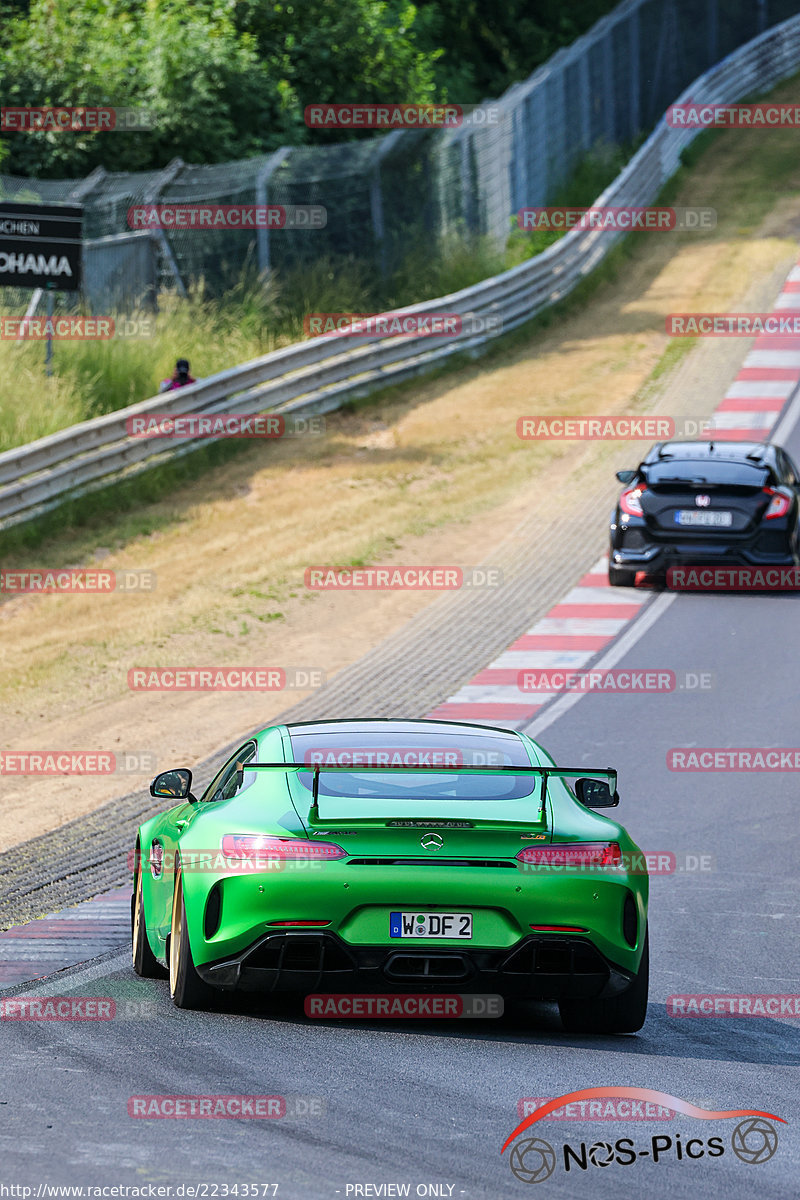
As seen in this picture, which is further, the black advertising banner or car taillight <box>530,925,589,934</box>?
the black advertising banner

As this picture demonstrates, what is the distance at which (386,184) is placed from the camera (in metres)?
32.2

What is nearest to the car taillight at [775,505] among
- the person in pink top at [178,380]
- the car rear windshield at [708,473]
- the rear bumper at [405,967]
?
the car rear windshield at [708,473]

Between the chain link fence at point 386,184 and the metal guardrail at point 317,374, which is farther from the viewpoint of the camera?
the chain link fence at point 386,184

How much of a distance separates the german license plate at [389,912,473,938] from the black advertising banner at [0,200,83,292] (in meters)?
17.9

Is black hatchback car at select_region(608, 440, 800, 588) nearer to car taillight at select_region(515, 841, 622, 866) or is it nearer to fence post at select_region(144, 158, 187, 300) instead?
fence post at select_region(144, 158, 187, 300)

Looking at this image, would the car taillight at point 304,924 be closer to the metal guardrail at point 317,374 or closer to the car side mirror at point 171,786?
the car side mirror at point 171,786

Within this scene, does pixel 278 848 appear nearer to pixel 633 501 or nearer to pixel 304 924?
pixel 304 924

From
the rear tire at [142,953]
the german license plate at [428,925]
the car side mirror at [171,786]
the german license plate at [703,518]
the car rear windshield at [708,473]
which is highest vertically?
the car side mirror at [171,786]

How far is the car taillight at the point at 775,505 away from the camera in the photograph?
19.2m

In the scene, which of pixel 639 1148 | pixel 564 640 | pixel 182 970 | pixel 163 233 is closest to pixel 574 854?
pixel 639 1148

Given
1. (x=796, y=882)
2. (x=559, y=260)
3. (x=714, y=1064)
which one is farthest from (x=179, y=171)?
(x=714, y=1064)

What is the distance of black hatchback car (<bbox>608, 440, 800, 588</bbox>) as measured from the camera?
63.1 feet

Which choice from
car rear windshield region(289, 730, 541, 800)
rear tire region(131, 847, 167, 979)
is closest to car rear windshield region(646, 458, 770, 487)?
car rear windshield region(289, 730, 541, 800)

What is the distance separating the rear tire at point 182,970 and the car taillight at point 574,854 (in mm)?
1400
